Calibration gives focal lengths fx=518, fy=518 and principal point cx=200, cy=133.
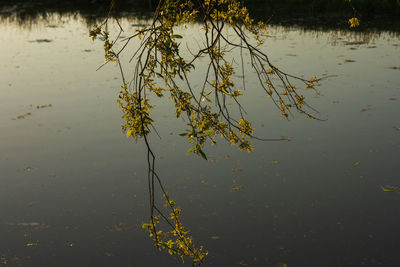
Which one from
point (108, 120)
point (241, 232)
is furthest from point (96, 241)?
point (108, 120)

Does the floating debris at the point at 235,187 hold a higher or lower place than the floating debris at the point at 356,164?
lower

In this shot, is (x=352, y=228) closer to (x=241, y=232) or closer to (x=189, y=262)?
(x=241, y=232)

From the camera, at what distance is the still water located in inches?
170

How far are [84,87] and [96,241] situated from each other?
4.93 m

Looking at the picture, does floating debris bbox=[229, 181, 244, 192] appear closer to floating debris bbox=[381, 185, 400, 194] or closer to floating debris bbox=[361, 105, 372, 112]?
floating debris bbox=[381, 185, 400, 194]

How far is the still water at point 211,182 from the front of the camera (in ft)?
14.1

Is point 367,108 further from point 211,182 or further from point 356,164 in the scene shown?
point 211,182

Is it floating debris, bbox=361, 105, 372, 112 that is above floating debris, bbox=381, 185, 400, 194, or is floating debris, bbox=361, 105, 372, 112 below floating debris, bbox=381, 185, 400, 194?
above

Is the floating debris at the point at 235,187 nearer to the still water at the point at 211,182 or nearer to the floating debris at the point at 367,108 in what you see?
the still water at the point at 211,182

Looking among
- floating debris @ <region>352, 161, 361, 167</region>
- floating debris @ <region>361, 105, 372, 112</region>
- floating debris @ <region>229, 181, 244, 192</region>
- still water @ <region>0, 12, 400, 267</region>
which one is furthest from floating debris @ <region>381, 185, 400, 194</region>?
floating debris @ <region>361, 105, 372, 112</region>

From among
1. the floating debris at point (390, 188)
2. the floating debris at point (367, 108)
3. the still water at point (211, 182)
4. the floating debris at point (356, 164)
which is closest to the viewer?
the still water at point (211, 182)

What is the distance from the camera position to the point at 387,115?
7363 mm

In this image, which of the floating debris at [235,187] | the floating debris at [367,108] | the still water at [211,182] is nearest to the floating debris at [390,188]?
the still water at [211,182]

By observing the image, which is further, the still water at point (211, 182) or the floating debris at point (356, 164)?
the floating debris at point (356, 164)
